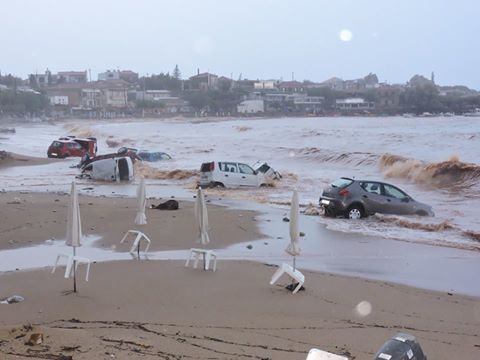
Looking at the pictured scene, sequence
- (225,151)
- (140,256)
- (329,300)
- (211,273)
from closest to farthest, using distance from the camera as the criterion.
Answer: (329,300)
(211,273)
(140,256)
(225,151)

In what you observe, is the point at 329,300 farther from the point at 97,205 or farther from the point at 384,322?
the point at 97,205

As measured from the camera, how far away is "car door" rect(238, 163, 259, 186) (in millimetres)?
28656

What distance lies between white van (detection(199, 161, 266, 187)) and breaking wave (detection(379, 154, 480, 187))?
1248 cm

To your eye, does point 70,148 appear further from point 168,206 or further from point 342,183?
point 342,183

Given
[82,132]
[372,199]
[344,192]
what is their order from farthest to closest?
1. [82,132]
2. [372,199]
3. [344,192]

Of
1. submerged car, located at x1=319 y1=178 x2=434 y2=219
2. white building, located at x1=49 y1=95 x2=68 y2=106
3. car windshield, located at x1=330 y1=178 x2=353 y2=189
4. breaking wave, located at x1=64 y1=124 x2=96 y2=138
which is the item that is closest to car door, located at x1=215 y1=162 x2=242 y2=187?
submerged car, located at x1=319 y1=178 x2=434 y2=219

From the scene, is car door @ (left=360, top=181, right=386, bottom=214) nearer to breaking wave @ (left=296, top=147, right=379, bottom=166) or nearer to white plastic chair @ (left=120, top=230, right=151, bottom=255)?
white plastic chair @ (left=120, top=230, right=151, bottom=255)

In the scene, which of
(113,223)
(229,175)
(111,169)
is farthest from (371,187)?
(111,169)

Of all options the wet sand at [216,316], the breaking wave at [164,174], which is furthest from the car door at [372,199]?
the breaking wave at [164,174]

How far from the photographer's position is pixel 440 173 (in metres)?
36.8

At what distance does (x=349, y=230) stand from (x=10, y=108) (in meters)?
159

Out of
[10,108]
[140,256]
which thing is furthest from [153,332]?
[10,108]

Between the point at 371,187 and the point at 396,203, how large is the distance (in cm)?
93

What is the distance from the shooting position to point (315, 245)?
14719mm
